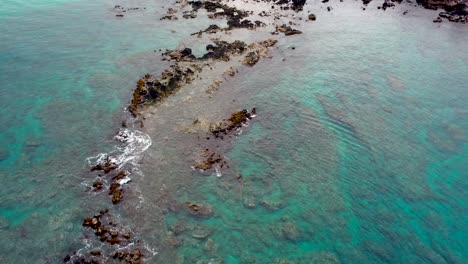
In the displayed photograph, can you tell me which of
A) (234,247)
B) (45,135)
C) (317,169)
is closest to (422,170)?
(317,169)

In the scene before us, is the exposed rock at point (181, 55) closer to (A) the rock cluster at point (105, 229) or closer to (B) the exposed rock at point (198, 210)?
(B) the exposed rock at point (198, 210)

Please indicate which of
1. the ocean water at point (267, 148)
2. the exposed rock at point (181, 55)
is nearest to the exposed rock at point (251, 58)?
the ocean water at point (267, 148)

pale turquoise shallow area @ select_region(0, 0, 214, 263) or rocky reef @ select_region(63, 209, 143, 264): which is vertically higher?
pale turquoise shallow area @ select_region(0, 0, 214, 263)

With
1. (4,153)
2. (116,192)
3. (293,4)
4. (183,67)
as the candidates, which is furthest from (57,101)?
(293,4)

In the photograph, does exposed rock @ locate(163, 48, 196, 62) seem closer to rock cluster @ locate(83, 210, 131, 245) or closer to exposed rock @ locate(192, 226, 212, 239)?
rock cluster @ locate(83, 210, 131, 245)

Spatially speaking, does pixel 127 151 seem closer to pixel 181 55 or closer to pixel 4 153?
pixel 4 153

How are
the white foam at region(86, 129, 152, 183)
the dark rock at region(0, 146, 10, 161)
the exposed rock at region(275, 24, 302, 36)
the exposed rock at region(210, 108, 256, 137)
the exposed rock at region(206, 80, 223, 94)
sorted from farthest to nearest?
the exposed rock at region(275, 24, 302, 36) → the exposed rock at region(206, 80, 223, 94) → the exposed rock at region(210, 108, 256, 137) → the dark rock at region(0, 146, 10, 161) → the white foam at region(86, 129, 152, 183)

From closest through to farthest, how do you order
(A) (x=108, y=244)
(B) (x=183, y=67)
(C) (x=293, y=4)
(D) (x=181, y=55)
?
(A) (x=108, y=244)
(B) (x=183, y=67)
(D) (x=181, y=55)
(C) (x=293, y=4)

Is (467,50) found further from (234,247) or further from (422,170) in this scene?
(234,247)

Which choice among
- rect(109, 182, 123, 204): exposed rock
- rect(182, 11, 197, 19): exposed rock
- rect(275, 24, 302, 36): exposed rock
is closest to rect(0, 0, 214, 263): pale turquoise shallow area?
rect(109, 182, 123, 204): exposed rock
